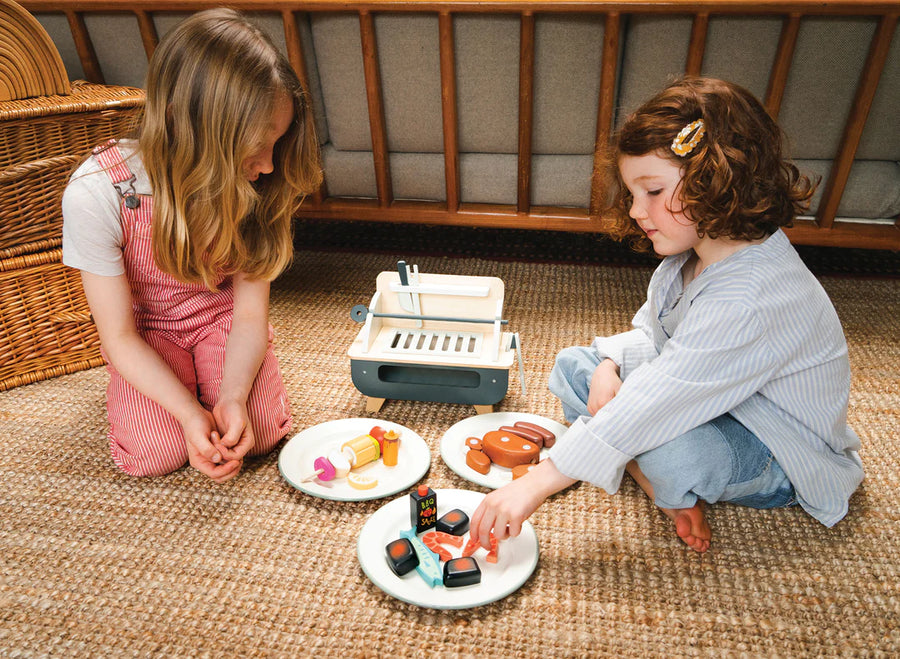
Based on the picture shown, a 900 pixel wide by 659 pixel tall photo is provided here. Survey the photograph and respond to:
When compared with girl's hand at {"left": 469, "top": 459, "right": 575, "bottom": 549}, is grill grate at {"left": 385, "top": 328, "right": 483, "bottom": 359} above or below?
below

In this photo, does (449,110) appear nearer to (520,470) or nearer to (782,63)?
(782,63)

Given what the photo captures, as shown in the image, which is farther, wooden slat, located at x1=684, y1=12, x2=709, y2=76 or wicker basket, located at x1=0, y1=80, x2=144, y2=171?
wooden slat, located at x1=684, y1=12, x2=709, y2=76

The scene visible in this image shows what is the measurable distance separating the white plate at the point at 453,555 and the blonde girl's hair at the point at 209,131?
1.48ft

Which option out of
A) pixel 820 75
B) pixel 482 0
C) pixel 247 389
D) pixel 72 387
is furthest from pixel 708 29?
pixel 72 387

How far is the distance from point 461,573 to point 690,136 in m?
0.59

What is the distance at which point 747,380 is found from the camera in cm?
80

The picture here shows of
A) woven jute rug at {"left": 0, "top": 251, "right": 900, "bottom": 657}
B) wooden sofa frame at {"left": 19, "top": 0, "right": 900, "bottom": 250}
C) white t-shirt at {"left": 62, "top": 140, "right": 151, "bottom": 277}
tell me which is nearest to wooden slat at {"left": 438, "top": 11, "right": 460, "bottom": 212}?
wooden sofa frame at {"left": 19, "top": 0, "right": 900, "bottom": 250}

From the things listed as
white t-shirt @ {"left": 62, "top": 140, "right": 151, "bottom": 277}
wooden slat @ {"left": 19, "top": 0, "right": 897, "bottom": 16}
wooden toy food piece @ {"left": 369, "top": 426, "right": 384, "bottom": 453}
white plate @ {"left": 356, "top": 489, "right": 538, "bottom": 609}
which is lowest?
wooden toy food piece @ {"left": 369, "top": 426, "right": 384, "bottom": 453}

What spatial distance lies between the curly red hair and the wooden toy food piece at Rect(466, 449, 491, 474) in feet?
1.45

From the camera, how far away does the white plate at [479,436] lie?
38.0 inches

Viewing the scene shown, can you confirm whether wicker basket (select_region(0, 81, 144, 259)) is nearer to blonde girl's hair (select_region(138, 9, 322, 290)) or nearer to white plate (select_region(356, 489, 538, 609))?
blonde girl's hair (select_region(138, 9, 322, 290))

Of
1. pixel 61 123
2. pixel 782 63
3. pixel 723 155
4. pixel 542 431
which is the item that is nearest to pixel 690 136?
pixel 723 155

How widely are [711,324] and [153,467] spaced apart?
82 cm

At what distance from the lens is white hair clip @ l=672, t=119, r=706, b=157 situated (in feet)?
2.56
